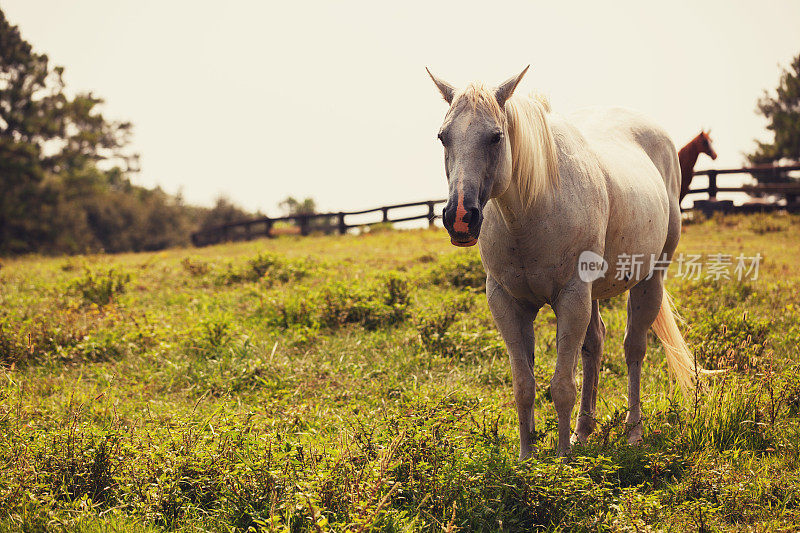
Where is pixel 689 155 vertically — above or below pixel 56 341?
above

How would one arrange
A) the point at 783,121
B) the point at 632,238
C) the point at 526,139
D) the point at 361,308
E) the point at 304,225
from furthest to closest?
1. the point at 783,121
2. the point at 304,225
3. the point at 361,308
4. the point at 632,238
5. the point at 526,139

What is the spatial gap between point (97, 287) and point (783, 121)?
29.8m

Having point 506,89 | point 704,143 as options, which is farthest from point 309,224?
point 506,89

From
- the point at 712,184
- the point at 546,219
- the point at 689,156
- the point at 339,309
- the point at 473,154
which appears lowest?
the point at 339,309

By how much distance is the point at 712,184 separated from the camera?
16281mm

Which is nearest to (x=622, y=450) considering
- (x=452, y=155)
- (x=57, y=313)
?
(x=452, y=155)

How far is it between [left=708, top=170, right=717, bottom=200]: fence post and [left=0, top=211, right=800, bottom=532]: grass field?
29.2 ft

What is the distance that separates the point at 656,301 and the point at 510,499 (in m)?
2.29

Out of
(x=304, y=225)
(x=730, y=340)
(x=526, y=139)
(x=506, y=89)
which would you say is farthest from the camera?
(x=304, y=225)

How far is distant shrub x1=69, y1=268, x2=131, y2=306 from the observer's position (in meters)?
7.91

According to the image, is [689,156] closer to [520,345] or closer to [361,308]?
[520,345]

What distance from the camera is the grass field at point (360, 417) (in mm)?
2918

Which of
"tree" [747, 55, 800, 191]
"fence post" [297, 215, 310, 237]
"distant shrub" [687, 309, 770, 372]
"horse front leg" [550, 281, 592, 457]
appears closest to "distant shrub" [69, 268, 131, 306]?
"horse front leg" [550, 281, 592, 457]

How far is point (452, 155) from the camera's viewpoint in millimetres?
2842
